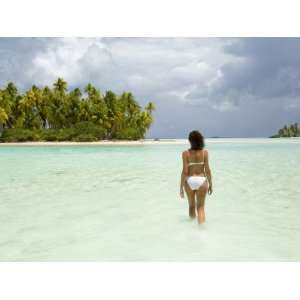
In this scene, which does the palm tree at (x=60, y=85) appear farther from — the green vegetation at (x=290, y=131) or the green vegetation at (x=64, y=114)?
the green vegetation at (x=290, y=131)

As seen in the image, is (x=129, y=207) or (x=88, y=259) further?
(x=129, y=207)

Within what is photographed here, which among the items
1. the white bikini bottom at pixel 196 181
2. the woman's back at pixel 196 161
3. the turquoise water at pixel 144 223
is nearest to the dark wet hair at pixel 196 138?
the woman's back at pixel 196 161

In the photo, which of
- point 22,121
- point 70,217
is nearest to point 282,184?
point 70,217

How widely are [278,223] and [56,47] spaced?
42.1 feet

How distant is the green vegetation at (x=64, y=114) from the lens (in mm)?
45031

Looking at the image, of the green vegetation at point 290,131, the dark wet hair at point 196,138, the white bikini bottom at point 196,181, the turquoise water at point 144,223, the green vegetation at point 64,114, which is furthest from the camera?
the green vegetation at point 290,131

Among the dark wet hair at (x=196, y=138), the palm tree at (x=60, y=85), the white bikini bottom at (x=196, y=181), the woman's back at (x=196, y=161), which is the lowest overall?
the white bikini bottom at (x=196, y=181)

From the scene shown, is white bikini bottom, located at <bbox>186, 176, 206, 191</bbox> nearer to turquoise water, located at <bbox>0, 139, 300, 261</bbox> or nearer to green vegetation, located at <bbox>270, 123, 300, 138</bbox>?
turquoise water, located at <bbox>0, 139, 300, 261</bbox>

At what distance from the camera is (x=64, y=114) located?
47.2 meters

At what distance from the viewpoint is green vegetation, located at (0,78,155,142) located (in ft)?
148

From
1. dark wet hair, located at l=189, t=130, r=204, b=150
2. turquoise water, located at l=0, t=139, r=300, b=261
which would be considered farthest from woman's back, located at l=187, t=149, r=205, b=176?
turquoise water, located at l=0, t=139, r=300, b=261

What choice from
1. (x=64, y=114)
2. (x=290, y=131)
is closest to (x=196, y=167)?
(x=64, y=114)
